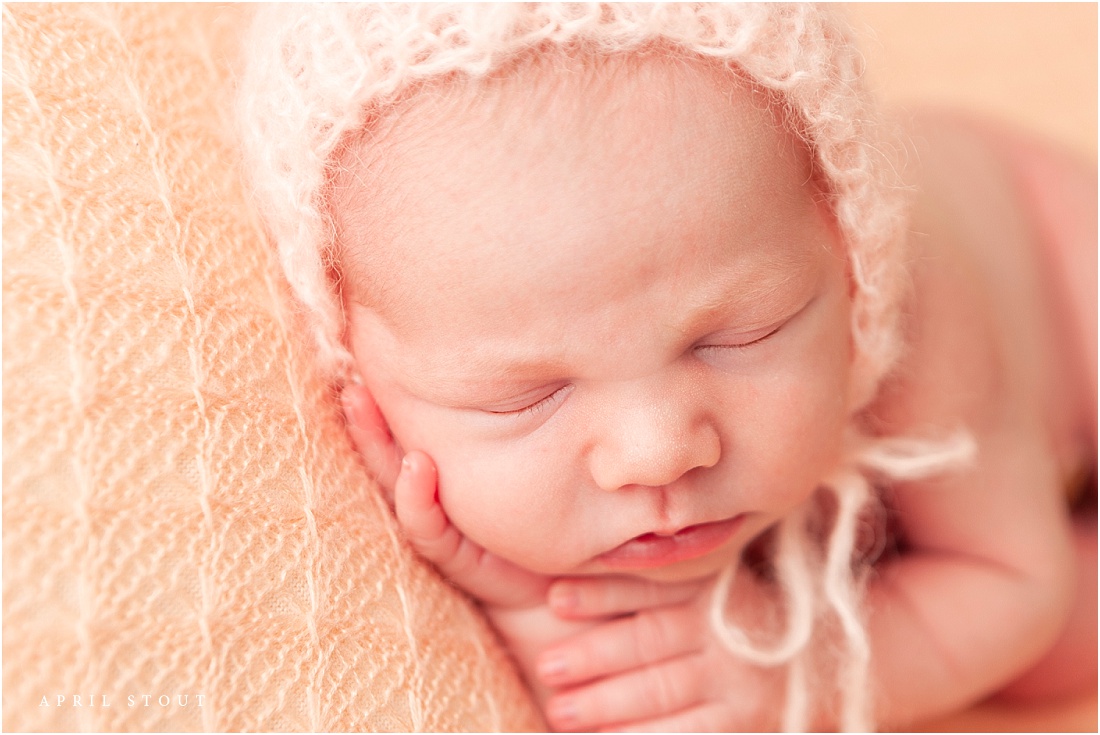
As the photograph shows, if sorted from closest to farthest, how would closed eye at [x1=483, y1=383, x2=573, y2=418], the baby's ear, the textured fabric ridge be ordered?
the textured fabric ridge, closed eye at [x1=483, y1=383, x2=573, y2=418], the baby's ear

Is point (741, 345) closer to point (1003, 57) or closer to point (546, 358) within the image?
point (546, 358)

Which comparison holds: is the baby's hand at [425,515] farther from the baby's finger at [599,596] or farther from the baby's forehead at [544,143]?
the baby's forehead at [544,143]

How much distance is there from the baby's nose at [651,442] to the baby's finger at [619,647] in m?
0.32

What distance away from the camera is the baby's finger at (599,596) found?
1.13 meters

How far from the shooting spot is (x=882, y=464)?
1194mm

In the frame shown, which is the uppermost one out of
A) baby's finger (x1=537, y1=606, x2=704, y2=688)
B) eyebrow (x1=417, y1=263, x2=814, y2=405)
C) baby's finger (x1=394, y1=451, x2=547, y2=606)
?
eyebrow (x1=417, y1=263, x2=814, y2=405)

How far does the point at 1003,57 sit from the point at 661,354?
158 cm

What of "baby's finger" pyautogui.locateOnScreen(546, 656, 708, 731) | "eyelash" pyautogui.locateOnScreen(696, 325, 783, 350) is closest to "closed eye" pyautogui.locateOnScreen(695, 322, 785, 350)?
"eyelash" pyautogui.locateOnScreen(696, 325, 783, 350)

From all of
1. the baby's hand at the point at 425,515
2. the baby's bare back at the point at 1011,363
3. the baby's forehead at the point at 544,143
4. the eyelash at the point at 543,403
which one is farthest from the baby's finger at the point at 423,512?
the baby's bare back at the point at 1011,363

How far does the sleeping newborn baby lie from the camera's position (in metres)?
0.82

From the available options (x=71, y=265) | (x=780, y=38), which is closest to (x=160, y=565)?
(x=71, y=265)

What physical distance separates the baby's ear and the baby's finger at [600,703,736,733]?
1.36 feet

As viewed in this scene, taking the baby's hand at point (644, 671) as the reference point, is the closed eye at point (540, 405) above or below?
above

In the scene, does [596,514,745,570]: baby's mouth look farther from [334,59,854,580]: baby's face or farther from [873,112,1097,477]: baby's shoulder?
[873,112,1097,477]: baby's shoulder
